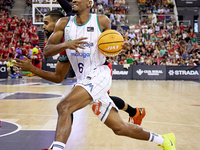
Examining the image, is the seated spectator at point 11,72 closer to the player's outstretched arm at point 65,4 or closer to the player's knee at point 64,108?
the player's outstretched arm at point 65,4

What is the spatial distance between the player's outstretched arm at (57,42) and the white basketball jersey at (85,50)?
7cm

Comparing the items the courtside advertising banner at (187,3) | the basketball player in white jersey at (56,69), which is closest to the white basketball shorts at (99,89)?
the basketball player in white jersey at (56,69)

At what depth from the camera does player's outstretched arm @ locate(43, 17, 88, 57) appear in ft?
9.83

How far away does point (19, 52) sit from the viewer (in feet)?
65.6

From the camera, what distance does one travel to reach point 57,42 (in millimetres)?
3355

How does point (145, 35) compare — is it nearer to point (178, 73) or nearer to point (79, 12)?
point (178, 73)

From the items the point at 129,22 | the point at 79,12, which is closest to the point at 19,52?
the point at 129,22

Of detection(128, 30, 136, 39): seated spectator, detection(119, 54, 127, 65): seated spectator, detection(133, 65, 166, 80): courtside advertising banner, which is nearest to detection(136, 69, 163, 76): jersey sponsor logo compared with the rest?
detection(133, 65, 166, 80): courtside advertising banner

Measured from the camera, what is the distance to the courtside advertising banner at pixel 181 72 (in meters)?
18.4

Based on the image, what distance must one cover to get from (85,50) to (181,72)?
52.9 ft

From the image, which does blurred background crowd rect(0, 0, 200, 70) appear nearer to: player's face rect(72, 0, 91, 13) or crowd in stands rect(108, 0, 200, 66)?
crowd in stands rect(108, 0, 200, 66)

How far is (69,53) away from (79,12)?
1.69ft

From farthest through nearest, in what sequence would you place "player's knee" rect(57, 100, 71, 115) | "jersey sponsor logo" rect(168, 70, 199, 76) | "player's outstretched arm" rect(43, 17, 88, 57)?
"jersey sponsor logo" rect(168, 70, 199, 76) → "player's outstretched arm" rect(43, 17, 88, 57) → "player's knee" rect(57, 100, 71, 115)

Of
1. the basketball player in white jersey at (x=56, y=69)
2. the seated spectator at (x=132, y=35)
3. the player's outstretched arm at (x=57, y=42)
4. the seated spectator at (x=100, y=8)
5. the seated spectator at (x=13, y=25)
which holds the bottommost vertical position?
the basketball player in white jersey at (x=56, y=69)
